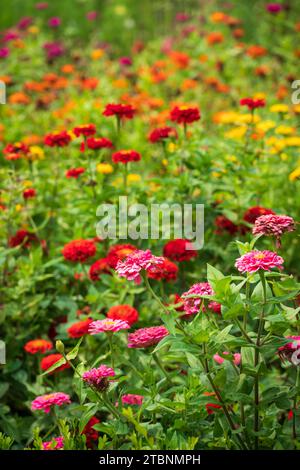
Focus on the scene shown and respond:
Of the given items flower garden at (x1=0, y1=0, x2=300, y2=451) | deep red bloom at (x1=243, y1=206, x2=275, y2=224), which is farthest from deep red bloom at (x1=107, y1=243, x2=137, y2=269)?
deep red bloom at (x1=243, y1=206, x2=275, y2=224)

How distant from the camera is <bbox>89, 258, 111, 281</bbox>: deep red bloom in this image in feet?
7.57

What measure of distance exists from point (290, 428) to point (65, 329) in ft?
2.80

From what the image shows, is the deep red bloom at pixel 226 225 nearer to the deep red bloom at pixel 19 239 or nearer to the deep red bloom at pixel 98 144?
the deep red bloom at pixel 98 144

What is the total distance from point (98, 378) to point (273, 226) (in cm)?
52

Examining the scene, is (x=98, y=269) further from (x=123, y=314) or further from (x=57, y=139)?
(x=57, y=139)

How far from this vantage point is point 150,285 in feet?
8.13

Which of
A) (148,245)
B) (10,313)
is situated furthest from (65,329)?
(148,245)

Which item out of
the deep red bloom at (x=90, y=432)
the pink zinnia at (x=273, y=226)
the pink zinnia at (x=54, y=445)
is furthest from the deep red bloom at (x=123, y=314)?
the pink zinnia at (x=273, y=226)

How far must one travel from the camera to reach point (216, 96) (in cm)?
505

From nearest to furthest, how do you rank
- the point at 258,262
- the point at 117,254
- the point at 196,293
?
the point at 258,262 < the point at 196,293 < the point at 117,254

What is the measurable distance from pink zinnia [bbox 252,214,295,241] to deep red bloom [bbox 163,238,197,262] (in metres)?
0.70

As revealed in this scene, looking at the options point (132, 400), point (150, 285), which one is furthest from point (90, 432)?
point (150, 285)

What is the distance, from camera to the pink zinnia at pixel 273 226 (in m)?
1.58

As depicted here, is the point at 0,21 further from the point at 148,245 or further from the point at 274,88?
the point at 148,245
